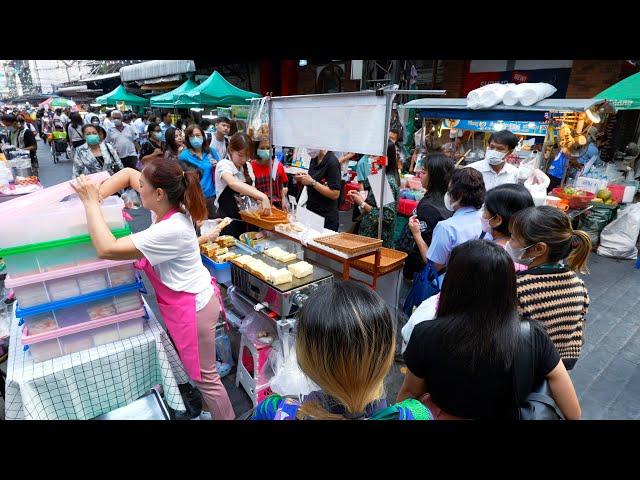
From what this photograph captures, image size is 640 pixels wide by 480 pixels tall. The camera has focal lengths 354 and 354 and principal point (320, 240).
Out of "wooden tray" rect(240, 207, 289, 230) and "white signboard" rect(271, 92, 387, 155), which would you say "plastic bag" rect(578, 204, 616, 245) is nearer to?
"white signboard" rect(271, 92, 387, 155)

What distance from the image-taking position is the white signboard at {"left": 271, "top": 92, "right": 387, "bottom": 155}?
2.73 meters

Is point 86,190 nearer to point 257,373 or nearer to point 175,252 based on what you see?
point 175,252

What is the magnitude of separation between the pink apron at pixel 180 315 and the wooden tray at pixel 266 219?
4.29 ft

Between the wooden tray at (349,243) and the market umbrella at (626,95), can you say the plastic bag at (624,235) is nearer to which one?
the market umbrella at (626,95)

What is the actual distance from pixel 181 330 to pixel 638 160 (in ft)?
32.2

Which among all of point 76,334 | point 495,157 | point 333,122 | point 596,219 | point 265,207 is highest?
point 333,122

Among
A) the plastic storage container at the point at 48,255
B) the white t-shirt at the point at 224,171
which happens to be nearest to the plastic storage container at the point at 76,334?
the plastic storage container at the point at 48,255

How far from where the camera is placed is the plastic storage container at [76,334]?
184cm

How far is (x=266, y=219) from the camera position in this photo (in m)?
3.35

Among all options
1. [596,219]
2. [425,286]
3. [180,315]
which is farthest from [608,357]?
[180,315]

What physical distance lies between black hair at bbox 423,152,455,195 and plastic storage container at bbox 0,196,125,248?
248 centimetres

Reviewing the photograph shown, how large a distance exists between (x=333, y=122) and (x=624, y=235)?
5.54 m
